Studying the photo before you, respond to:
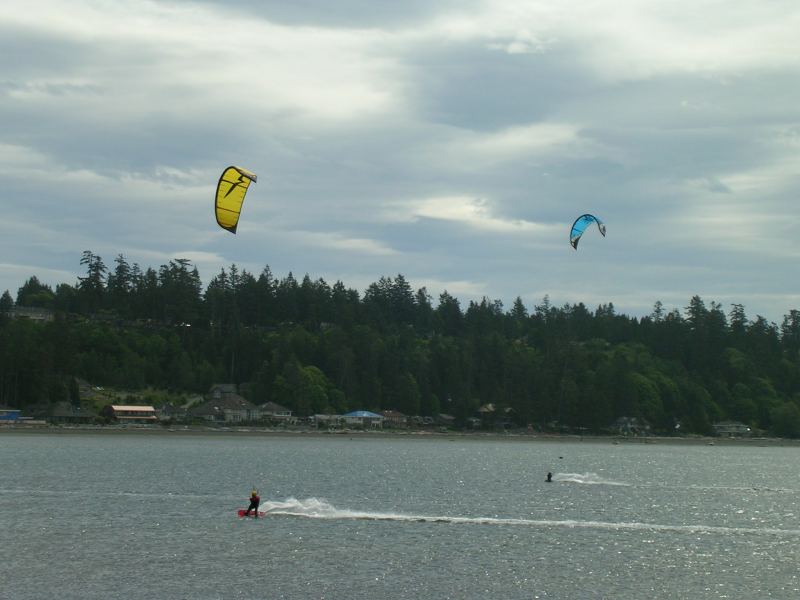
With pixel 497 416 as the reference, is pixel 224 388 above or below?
above

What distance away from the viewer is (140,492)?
5603 centimetres

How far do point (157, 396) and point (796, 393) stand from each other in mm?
117818

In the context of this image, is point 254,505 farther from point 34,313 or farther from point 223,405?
point 34,313

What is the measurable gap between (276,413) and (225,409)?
7.47 metres

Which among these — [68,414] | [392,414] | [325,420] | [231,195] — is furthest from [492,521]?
[392,414]

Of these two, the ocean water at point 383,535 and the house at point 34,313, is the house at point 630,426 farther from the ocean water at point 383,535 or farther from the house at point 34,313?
the house at point 34,313

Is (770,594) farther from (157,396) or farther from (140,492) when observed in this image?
(157,396)

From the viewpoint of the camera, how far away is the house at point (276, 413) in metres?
154

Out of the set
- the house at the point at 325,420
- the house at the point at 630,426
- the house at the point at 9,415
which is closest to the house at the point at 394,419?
the house at the point at 325,420

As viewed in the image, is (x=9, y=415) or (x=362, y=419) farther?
(x=362, y=419)

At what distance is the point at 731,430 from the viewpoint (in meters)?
180

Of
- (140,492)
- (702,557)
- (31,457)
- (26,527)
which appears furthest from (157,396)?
(702,557)

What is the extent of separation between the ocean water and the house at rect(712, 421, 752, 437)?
103 m

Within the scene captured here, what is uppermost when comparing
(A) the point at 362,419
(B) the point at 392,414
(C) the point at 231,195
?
(C) the point at 231,195
